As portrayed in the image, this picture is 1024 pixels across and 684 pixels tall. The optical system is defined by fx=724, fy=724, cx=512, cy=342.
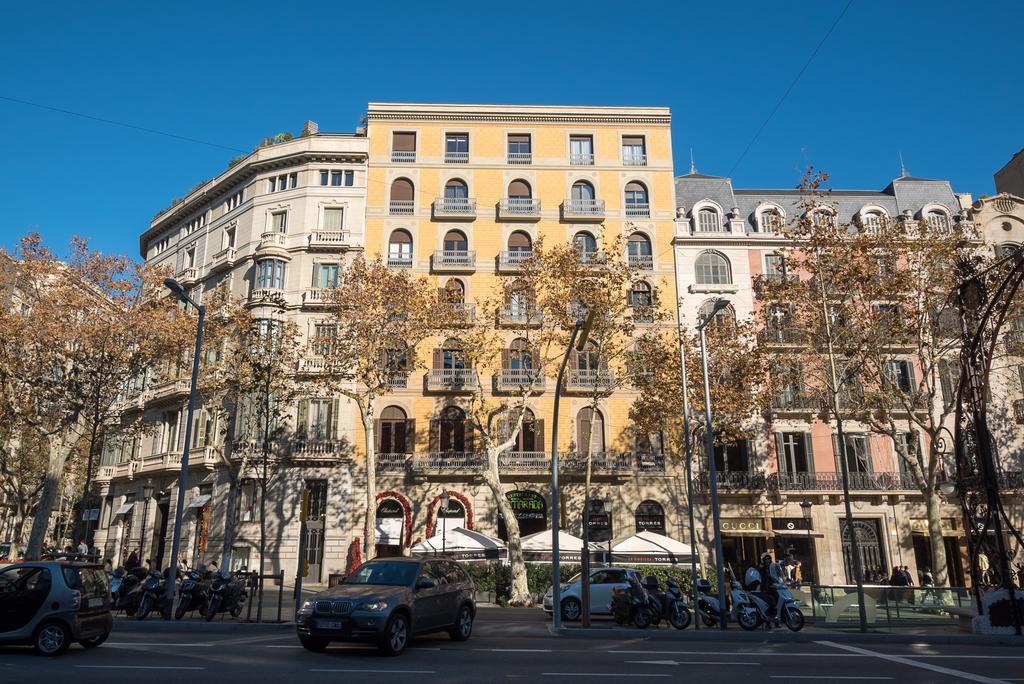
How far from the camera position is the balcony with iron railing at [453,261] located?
36188 mm

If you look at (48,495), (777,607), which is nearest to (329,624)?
(777,607)

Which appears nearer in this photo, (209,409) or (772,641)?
(772,641)

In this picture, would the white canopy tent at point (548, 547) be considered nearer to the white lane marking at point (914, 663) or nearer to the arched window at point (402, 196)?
the white lane marking at point (914, 663)

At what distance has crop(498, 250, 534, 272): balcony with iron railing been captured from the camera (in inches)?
1427

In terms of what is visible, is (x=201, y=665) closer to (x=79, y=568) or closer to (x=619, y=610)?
(x=79, y=568)

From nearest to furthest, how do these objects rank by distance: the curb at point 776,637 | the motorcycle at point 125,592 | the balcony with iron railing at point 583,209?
the curb at point 776,637
the motorcycle at point 125,592
the balcony with iron railing at point 583,209

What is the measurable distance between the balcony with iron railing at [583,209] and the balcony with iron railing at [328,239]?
11.2 meters

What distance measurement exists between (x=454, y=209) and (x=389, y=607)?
27910 millimetres

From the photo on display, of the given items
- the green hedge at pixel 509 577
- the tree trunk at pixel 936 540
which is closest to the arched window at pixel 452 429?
the green hedge at pixel 509 577

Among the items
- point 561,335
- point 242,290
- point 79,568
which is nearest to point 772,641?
point 79,568

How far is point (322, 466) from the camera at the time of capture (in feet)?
108

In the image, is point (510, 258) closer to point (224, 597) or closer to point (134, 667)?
point (224, 597)

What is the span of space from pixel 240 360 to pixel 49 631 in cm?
1721

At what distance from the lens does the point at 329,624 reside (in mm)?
11508
